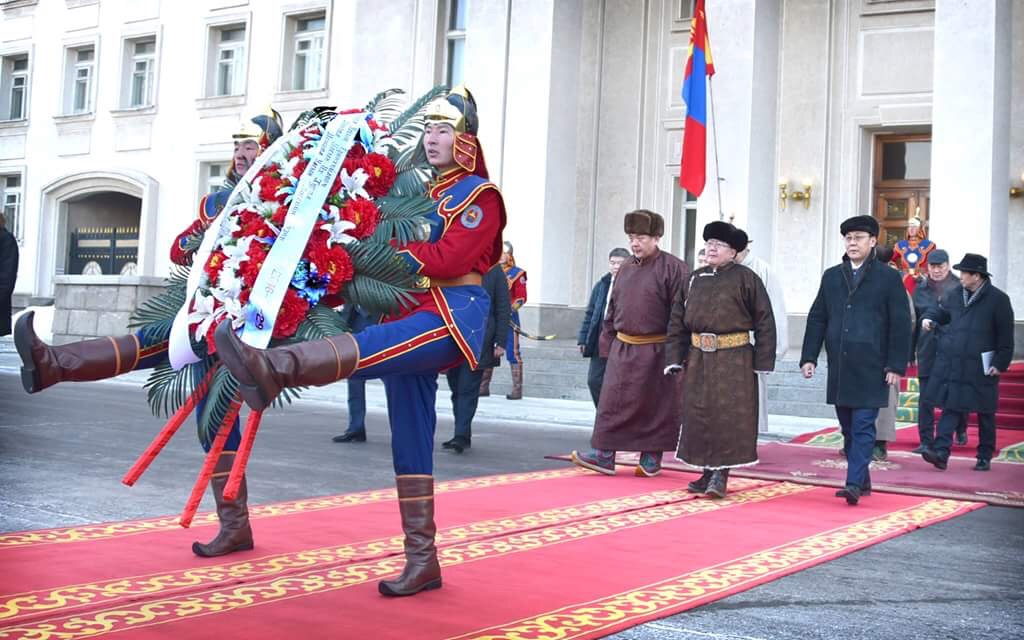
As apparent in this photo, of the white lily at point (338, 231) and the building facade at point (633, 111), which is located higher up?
the building facade at point (633, 111)

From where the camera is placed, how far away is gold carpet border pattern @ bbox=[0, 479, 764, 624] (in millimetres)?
4293

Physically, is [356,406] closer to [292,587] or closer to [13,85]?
[292,587]

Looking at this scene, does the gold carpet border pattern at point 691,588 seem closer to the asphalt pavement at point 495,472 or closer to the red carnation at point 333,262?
the asphalt pavement at point 495,472

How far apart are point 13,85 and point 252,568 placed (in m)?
29.8

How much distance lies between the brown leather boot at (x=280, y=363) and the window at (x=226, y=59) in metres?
23.6

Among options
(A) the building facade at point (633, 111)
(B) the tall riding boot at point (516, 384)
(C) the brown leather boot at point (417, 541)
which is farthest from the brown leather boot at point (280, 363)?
(A) the building facade at point (633, 111)

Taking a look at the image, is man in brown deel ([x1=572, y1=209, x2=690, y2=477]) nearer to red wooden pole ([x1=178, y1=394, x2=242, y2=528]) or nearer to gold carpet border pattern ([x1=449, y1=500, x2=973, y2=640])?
gold carpet border pattern ([x1=449, y1=500, x2=973, y2=640])

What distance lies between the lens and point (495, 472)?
904 centimetres

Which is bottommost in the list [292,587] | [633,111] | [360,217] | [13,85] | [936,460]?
[292,587]

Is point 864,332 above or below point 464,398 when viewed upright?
above

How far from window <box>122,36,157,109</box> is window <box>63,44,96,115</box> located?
1620 mm

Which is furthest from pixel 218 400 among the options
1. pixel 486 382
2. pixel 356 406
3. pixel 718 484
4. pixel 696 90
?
pixel 696 90

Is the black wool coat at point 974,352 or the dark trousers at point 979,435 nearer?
the dark trousers at point 979,435

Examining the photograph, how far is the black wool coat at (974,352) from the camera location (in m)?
10.3
